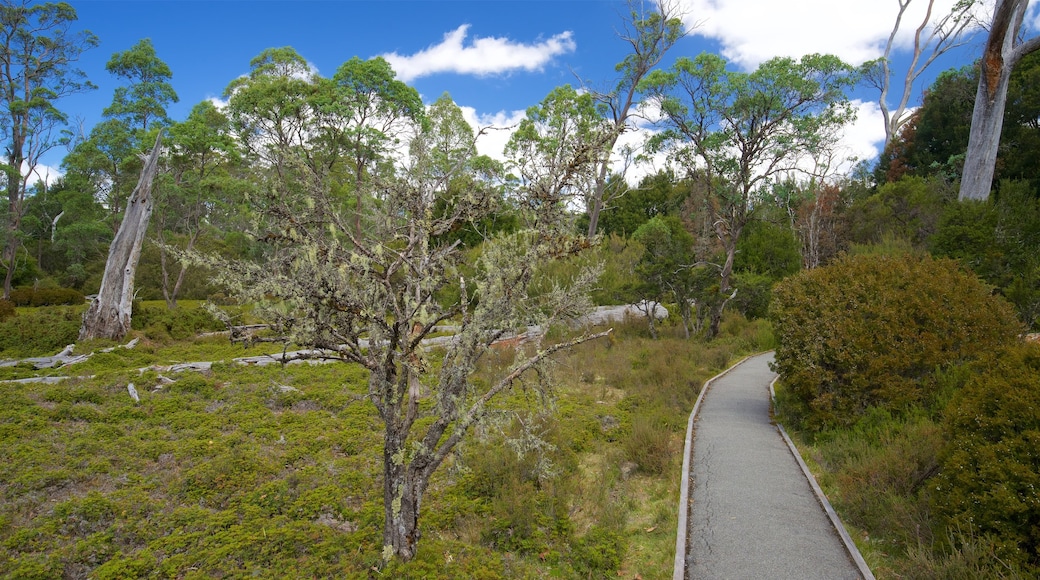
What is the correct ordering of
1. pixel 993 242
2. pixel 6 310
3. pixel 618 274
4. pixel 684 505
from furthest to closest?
pixel 618 274 < pixel 6 310 < pixel 993 242 < pixel 684 505

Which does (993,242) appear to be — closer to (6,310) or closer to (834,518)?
(834,518)

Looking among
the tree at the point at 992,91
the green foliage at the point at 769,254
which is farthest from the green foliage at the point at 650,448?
the green foliage at the point at 769,254

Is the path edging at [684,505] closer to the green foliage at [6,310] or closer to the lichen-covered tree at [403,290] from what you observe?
the lichen-covered tree at [403,290]

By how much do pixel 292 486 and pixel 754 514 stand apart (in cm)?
577

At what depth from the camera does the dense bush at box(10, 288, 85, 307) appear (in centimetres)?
2386

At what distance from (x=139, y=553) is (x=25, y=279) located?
35589 mm

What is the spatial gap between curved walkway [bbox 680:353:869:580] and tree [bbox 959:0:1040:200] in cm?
1187

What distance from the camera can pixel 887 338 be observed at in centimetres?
791

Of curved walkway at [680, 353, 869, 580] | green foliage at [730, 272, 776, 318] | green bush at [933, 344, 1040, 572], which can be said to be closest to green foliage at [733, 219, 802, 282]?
green foliage at [730, 272, 776, 318]

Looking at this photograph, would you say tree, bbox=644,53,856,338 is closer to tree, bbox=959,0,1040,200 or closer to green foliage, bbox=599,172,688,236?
tree, bbox=959,0,1040,200

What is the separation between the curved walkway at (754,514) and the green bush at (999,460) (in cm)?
116

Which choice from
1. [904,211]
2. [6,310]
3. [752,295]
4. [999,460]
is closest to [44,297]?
[6,310]

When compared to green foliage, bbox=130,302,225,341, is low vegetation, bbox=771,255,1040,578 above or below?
above

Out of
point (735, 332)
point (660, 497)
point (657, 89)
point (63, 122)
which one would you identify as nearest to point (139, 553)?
point (660, 497)
